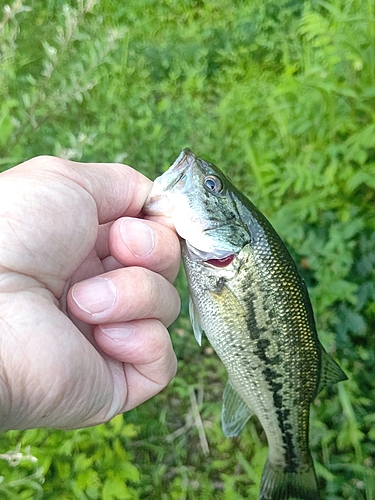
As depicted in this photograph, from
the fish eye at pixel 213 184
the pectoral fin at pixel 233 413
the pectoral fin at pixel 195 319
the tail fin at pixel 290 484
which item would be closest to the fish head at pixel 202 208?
the fish eye at pixel 213 184

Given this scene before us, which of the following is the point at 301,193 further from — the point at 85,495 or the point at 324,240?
the point at 85,495

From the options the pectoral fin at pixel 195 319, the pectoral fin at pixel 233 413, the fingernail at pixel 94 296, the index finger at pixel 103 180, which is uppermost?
the index finger at pixel 103 180

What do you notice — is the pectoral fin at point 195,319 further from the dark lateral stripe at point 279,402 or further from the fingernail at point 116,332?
the fingernail at point 116,332

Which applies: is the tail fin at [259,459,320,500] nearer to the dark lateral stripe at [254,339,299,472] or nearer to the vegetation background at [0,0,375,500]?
the dark lateral stripe at [254,339,299,472]

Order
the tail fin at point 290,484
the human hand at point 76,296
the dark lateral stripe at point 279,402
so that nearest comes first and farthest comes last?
the human hand at point 76,296, the dark lateral stripe at point 279,402, the tail fin at point 290,484

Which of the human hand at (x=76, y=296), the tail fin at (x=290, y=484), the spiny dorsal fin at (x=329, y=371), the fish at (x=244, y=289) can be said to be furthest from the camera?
the tail fin at (x=290, y=484)
